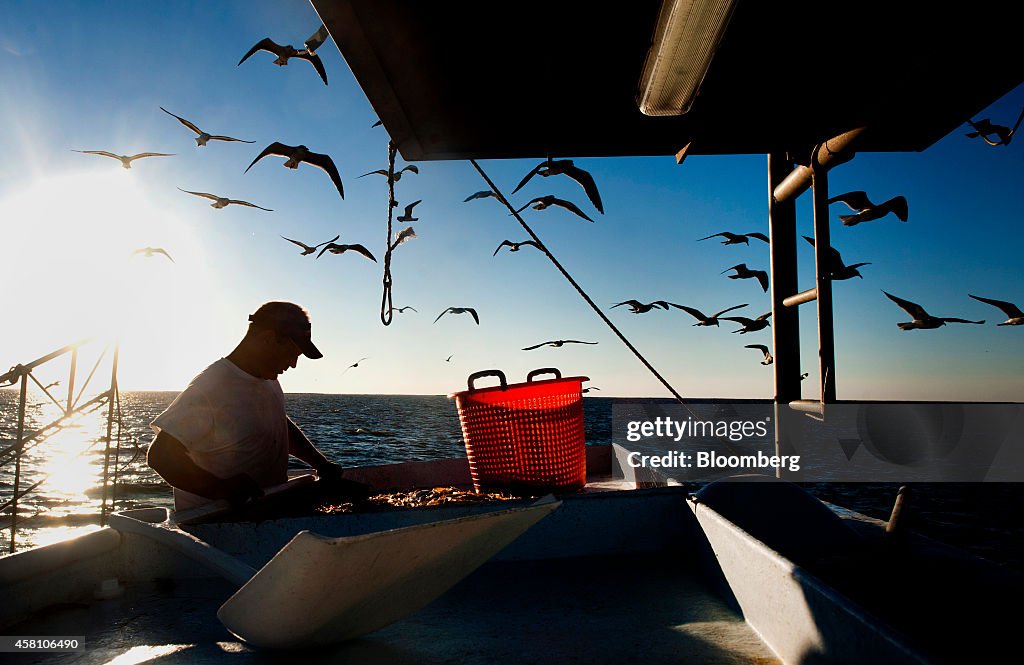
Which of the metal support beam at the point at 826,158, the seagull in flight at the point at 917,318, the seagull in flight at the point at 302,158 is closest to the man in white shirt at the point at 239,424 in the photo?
the seagull in flight at the point at 302,158

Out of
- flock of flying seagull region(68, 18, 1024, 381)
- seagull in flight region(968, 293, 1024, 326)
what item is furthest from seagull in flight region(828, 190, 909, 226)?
seagull in flight region(968, 293, 1024, 326)

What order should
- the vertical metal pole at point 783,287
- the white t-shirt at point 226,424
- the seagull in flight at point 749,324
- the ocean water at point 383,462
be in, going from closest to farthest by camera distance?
the white t-shirt at point 226,424 → the vertical metal pole at point 783,287 → the seagull in flight at point 749,324 → the ocean water at point 383,462

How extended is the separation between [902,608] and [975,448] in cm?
7178

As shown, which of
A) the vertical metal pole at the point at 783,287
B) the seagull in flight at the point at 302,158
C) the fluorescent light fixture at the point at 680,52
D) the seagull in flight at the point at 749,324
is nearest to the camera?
the fluorescent light fixture at the point at 680,52

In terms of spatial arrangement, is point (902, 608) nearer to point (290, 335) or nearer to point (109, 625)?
point (109, 625)

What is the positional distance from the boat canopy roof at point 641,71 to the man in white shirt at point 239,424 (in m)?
1.15

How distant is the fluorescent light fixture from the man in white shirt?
1.91 meters

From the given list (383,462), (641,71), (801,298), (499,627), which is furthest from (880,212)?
(383,462)

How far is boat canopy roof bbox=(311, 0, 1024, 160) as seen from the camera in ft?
6.51

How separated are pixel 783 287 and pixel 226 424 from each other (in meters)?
3.21

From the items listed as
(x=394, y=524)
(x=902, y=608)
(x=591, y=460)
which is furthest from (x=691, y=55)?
(x=591, y=460)

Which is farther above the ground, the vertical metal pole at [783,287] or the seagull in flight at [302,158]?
the seagull in flight at [302,158]

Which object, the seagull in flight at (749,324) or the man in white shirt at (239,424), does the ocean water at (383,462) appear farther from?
the man in white shirt at (239,424)

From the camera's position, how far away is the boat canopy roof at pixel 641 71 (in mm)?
1983
